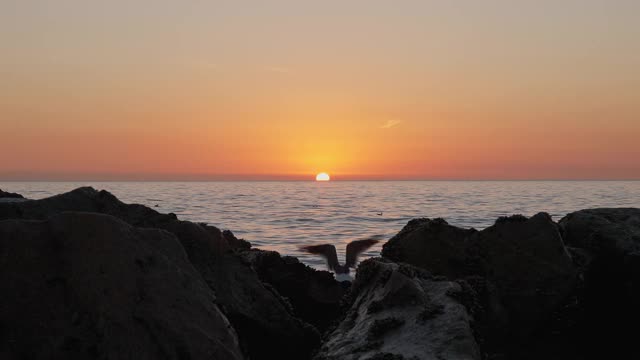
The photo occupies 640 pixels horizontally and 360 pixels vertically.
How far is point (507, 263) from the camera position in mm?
8750

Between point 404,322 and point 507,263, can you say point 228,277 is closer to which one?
point 404,322

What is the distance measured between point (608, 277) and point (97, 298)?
8.06 m

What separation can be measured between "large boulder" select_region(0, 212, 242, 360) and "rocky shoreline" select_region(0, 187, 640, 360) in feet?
0.03

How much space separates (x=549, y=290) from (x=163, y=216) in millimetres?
5436

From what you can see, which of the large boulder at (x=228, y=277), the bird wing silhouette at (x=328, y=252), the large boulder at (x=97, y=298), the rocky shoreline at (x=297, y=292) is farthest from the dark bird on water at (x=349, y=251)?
the large boulder at (x=97, y=298)

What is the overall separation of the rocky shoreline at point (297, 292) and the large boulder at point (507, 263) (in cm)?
2

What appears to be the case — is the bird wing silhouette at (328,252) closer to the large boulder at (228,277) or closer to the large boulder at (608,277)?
the large boulder at (608,277)

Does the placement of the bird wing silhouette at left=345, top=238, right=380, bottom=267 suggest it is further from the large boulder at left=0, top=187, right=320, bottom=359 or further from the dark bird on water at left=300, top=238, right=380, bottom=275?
the large boulder at left=0, top=187, right=320, bottom=359

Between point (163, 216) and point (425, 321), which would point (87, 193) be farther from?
point (425, 321)

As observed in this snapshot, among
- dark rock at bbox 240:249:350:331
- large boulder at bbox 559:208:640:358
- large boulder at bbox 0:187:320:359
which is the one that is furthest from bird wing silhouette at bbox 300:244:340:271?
large boulder at bbox 0:187:320:359

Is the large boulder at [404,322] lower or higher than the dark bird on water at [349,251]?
higher

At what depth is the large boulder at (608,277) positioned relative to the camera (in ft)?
28.0

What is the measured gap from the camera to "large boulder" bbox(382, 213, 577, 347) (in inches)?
332

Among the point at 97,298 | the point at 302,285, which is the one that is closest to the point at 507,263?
the point at 302,285
